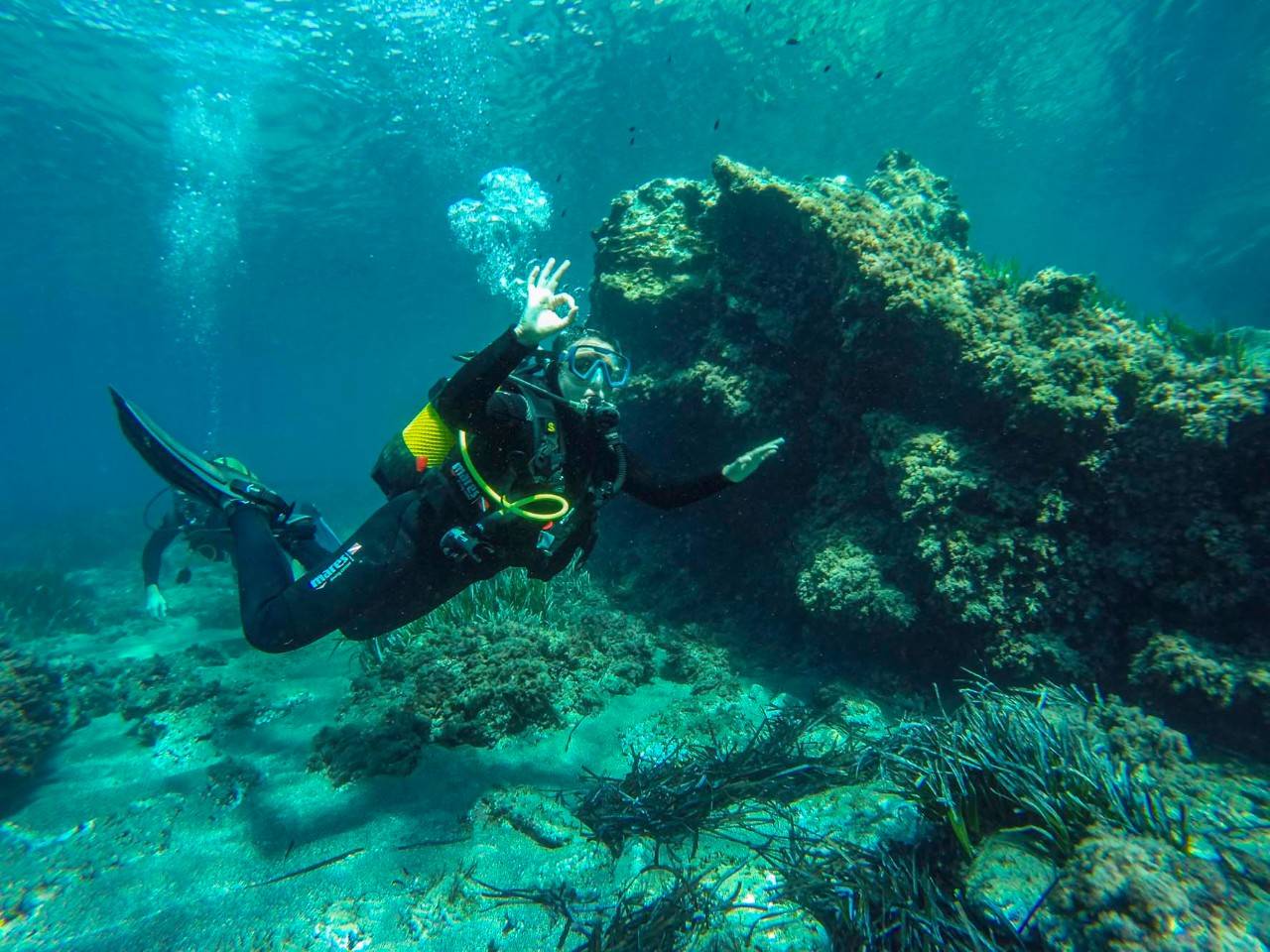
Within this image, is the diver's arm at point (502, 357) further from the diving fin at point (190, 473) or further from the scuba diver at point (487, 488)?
the diving fin at point (190, 473)

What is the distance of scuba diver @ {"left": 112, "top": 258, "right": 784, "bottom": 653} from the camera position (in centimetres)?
360

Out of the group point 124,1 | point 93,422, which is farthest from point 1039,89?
point 93,422

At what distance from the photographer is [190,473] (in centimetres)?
543

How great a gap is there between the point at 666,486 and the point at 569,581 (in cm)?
435

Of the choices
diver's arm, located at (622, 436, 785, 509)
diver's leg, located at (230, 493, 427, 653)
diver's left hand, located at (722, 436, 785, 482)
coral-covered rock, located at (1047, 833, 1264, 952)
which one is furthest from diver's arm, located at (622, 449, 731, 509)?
coral-covered rock, located at (1047, 833, 1264, 952)

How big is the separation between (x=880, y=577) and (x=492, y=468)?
387 centimetres

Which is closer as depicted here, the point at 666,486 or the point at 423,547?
the point at 423,547

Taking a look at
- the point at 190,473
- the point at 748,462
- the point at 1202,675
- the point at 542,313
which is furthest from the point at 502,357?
the point at 1202,675

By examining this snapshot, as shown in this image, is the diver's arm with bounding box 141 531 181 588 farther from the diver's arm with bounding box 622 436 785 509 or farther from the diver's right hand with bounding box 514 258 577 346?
the diver's right hand with bounding box 514 258 577 346

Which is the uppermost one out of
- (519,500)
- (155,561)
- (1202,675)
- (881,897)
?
(519,500)

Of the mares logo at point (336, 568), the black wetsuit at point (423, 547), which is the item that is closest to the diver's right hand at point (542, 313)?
the black wetsuit at point (423, 547)

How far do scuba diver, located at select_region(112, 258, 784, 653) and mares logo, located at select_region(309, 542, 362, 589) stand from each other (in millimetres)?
11

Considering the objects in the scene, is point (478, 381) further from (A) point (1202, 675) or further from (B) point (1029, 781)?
(A) point (1202, 675)

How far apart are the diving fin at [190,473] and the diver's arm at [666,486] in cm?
366
